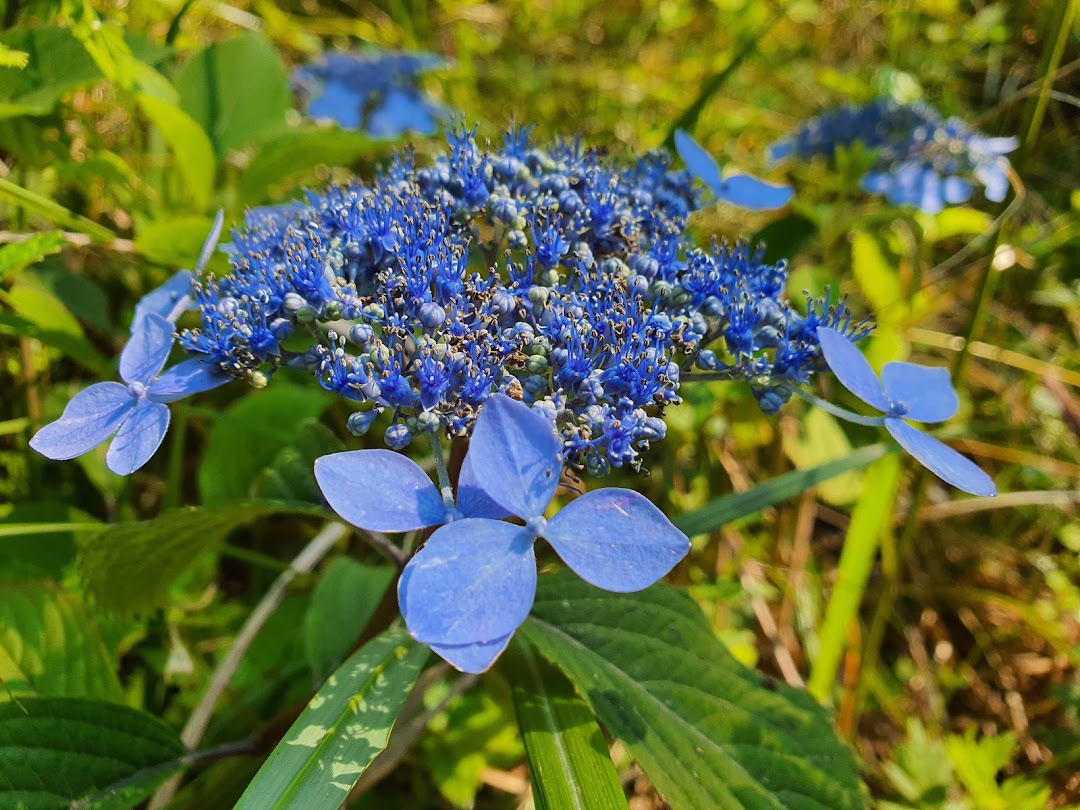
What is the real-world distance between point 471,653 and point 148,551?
0.81m

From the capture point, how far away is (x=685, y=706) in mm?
1507

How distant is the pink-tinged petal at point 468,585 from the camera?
1.00 metres

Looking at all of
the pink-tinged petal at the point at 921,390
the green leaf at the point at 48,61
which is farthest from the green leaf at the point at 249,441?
the pink-tinged petal at the point at 921,390

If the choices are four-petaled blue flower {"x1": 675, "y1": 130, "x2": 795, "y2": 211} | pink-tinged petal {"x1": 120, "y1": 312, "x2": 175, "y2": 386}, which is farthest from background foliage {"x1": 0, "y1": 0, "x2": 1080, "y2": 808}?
four-petaled blue flower {"x1": 675, "y1": 130, "x2": 795, "y2": 211}

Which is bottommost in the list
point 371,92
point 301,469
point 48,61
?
point 301,469

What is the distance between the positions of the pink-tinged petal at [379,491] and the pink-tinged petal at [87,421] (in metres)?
0.48

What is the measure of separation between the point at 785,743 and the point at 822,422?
1.43 meters

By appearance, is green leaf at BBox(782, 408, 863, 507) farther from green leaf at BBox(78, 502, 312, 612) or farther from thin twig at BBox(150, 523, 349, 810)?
green leaf at BBox(78, 502, 312, 612)

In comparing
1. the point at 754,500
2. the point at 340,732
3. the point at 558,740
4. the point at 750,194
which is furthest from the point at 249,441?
the point at 750,194

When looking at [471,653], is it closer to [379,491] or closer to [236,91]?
[379,491]

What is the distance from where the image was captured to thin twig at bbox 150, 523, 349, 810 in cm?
175

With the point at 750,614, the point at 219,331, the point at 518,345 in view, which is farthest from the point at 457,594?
the point at 750,614

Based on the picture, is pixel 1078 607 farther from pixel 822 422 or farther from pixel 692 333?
pixel 692 333

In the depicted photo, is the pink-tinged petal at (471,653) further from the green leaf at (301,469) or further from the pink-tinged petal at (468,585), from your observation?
the green leaf at (301,469)
